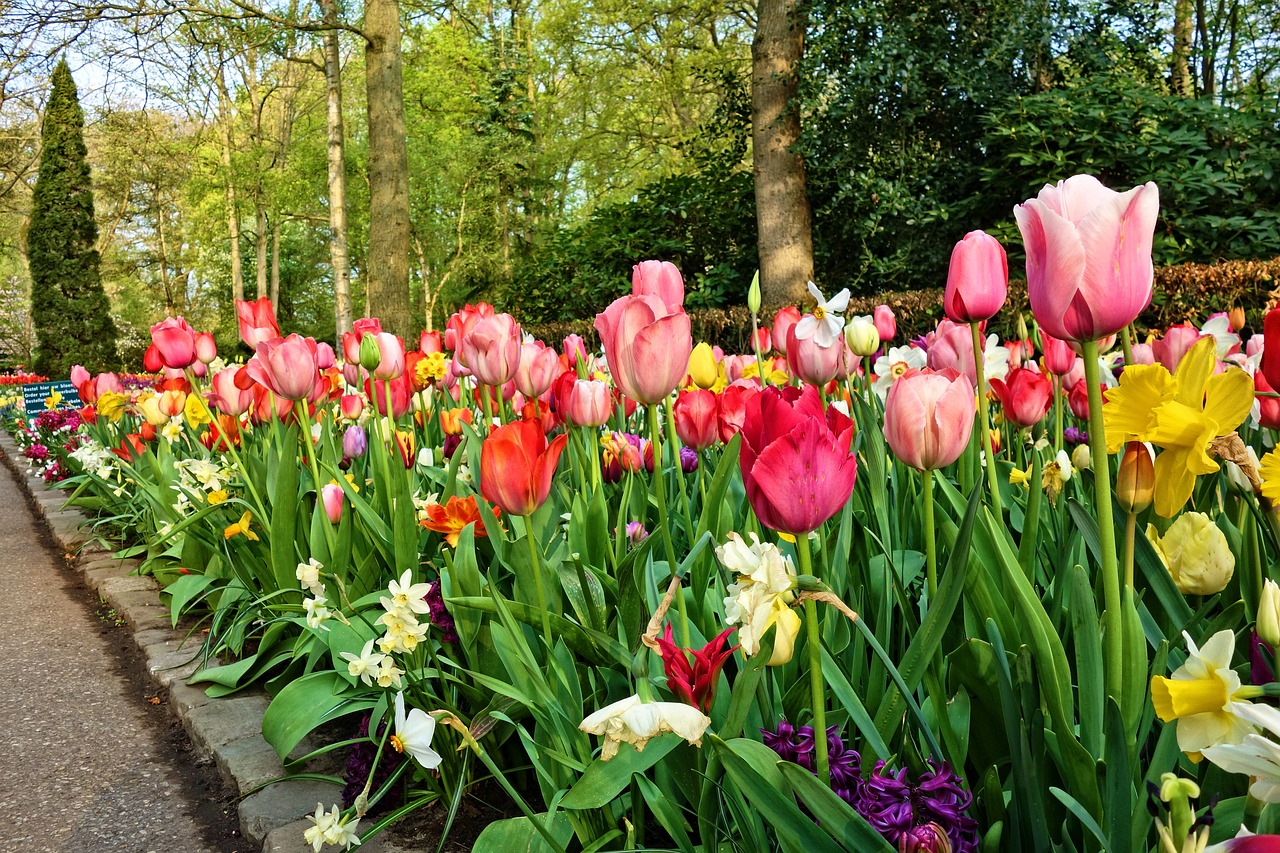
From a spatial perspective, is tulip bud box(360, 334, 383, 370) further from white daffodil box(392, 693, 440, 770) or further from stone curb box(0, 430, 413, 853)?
white daffodil box(392, 693, 440, 770)

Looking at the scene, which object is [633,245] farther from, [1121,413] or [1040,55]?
[1121,413]

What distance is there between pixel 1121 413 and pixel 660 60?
58.9ft

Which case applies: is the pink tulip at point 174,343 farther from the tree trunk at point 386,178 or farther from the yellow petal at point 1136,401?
the tree trunk at point 386,178

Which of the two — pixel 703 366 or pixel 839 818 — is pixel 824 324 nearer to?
pixel 703 366

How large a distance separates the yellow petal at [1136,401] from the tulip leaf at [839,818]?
0.45 metres

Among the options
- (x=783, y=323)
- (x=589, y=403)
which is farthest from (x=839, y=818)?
(x=783, y=323)

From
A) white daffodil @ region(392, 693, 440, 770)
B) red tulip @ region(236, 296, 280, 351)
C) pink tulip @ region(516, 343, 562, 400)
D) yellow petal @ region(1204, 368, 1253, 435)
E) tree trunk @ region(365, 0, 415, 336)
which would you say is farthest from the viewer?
tree trunk @ region(365, 0, 415, 336)

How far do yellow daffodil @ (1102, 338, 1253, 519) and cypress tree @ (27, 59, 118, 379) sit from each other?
25.1m

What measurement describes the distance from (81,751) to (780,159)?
820 centimetres

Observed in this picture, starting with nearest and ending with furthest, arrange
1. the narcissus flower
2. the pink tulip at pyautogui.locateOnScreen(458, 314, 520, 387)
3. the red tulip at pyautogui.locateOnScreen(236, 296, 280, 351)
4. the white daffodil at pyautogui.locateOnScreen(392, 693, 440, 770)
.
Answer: the narcissus flower
the white daffodil at pyautogui.locateOnScreen(392, 693, 440, 770)
the pink tulip at pyautogui.locateOnScreen(458, 314, 520, 387)
the red tulip at pyautogui.locateOnScreen(236, 296, 280, 351)

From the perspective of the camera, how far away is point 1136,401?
0.95 metres

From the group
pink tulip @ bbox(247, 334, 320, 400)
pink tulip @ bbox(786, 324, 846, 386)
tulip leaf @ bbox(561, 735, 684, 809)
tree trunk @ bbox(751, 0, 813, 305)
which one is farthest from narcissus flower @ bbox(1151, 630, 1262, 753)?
tree trunk @ bbox(751, 0, 813, 305)

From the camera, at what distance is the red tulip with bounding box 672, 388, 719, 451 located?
6.52ft

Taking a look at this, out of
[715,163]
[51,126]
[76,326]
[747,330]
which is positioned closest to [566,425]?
[747,330]
